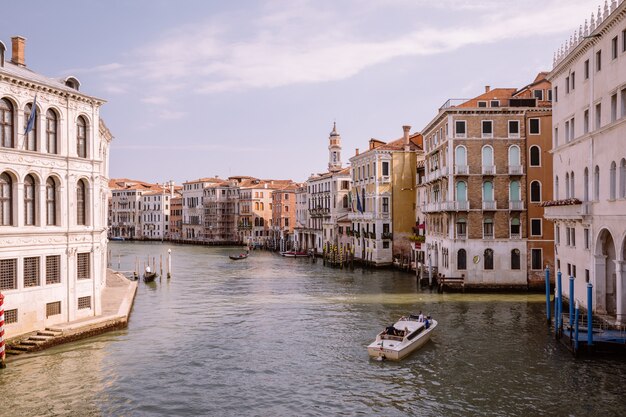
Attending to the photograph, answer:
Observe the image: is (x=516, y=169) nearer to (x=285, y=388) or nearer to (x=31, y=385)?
(x=285, y=388)

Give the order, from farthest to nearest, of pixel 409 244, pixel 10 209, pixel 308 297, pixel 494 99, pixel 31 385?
pixel 409 244 < pixel 494 99 < pixel 308 297 < pixel 10 209 < pixel 31 385

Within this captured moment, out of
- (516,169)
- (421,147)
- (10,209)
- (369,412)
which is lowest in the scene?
(369,412)

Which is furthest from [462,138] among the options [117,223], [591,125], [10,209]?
[117,223]

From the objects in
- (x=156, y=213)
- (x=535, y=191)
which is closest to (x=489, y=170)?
(x=535, y=191)

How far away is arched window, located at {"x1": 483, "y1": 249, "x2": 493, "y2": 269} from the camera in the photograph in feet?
113

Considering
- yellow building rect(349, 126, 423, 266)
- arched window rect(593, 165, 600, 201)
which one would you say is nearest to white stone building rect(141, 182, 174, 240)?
yellow building rect(349, 126, 423, 266)

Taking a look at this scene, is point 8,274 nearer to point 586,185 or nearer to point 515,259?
point 586,185

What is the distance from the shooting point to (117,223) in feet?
417

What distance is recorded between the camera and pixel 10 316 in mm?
18609

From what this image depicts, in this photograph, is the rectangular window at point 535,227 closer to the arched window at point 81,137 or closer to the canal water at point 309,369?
the canal water at point 309,369

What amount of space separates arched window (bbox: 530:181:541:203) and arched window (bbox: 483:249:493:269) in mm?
3888

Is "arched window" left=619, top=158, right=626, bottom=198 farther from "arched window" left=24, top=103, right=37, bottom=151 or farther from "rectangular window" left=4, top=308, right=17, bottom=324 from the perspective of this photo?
"rectangular window" left=4, top=308, right=17, bottom=324

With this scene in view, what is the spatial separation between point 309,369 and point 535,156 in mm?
22120

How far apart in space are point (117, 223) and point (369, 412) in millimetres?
120691
